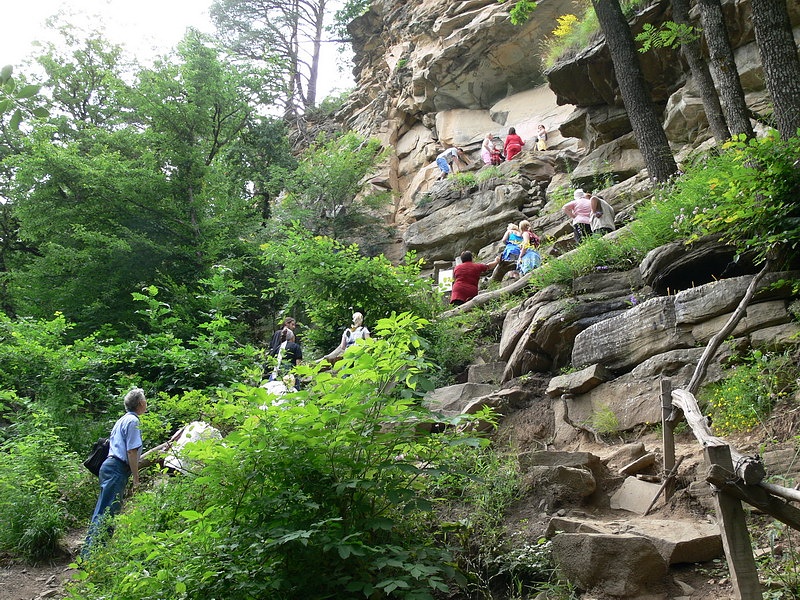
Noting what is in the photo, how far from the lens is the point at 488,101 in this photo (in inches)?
997

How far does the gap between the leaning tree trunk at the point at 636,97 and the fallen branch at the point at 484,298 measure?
2882 mm

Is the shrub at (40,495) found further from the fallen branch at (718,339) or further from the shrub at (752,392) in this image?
the shrub at (752,392)

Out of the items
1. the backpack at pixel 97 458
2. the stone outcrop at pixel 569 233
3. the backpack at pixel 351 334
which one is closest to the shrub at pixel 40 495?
the backpack at pixel 97 458

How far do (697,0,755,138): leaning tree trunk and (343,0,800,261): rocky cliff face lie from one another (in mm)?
4113

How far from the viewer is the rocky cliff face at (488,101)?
14.7m

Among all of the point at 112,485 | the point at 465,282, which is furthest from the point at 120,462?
the point at 465,282

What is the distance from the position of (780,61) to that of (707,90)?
7.16 feet

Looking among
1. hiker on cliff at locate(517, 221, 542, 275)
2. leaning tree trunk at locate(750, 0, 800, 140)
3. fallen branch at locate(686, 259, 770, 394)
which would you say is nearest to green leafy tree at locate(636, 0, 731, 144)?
leaning tree trunk at locate(750, 0, 800, 140)

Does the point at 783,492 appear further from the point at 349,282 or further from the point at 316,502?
the point at 349,282

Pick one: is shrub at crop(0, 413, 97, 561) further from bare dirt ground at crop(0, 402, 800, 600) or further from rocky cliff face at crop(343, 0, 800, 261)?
rocky cliff face at crop(343, 0, 800, 261)

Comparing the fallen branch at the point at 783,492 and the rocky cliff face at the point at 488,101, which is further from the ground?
the rocky cliff face at the point at 488,101

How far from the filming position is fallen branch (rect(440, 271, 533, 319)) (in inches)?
447

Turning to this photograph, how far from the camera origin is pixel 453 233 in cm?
1855

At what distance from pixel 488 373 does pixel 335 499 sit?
18.7 feet
